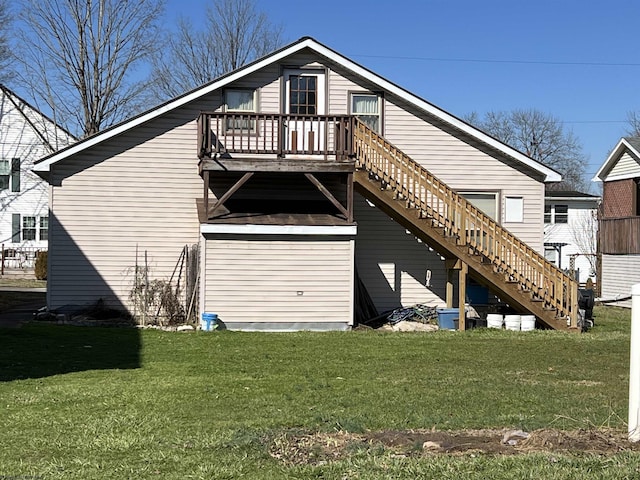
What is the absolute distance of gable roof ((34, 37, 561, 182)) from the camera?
18.2 meters

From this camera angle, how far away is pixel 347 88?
19422 millimetres

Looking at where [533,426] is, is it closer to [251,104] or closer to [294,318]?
[294,318]

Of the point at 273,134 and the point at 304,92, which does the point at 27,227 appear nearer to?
the point at 304,92

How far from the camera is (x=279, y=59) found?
19.0 m

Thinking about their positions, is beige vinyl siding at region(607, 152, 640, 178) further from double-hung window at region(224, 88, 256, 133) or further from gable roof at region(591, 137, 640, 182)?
double-hung window at region(224, 88, 256, 133)

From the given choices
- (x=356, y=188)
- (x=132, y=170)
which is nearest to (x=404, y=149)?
(x=356, y=188)

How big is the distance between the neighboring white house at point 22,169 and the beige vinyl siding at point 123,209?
59.5 feet

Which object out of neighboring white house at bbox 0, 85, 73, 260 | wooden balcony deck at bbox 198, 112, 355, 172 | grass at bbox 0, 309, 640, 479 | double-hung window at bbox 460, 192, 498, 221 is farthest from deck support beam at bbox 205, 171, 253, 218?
neighboring white house at bbox 0, 85, 73, 260

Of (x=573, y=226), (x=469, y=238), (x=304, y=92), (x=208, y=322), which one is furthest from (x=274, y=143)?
(x=573, y=226)

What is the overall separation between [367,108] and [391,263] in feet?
12.8

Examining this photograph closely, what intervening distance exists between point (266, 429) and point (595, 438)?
2.81 meters

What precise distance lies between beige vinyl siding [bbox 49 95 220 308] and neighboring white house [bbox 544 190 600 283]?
29.4 meters

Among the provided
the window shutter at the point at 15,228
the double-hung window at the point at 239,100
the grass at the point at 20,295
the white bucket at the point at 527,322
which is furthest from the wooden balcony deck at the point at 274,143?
the window shutter at the point at 15,228

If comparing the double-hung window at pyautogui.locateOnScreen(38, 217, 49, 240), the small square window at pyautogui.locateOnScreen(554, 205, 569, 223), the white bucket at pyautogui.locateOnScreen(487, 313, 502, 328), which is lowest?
the white bucket at pyautogui.locateOnScreen(487, 313, 502, 328)
